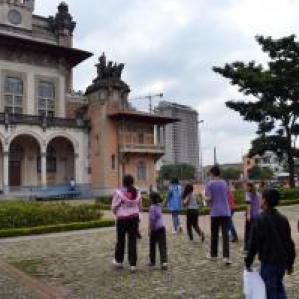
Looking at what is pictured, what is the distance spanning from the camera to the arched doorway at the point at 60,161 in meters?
47.5

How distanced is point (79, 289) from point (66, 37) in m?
44.5

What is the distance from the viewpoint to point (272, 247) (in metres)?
6.11

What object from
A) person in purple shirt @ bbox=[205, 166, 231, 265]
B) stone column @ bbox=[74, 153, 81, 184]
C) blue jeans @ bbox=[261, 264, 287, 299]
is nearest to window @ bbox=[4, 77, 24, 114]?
stone column @ bbox=[74, 153, 81, 184]

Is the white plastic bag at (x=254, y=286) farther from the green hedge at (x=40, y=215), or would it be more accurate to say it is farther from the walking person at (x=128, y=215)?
the green hedge at (x=40, y=215)

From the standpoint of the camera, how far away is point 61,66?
160 feet

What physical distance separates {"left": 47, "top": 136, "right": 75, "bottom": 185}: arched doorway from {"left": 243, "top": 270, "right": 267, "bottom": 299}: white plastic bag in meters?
42.0

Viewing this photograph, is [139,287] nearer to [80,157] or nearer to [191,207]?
[191,207]

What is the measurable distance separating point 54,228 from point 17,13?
3390 centimetres

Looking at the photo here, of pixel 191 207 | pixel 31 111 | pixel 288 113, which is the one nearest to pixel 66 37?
pixel 31 111

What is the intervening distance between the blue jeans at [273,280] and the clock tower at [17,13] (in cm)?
4451

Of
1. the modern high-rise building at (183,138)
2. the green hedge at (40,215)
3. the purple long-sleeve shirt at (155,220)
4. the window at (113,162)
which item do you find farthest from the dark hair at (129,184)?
the modern high-rise building at (183,138)

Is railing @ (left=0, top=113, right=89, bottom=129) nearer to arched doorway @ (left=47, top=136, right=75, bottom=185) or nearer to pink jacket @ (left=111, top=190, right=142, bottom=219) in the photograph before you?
arched doorway @ (left=47, top=136, right=75, bottom=185)

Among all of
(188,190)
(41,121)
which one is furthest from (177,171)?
(188,190)

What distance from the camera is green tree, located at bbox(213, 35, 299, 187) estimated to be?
37.8 m
